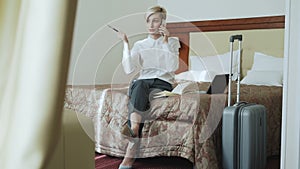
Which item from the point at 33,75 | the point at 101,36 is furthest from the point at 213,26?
the point at 33,75

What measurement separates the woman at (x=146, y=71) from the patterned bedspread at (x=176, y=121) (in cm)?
9

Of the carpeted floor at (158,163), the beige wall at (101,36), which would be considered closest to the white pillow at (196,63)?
the beige wall at (101,36)

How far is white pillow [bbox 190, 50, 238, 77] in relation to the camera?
4.82 meters

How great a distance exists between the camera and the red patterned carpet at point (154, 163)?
10.6 feet

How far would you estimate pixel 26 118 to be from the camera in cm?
27

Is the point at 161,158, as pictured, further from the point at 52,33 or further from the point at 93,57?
the point at 52,33

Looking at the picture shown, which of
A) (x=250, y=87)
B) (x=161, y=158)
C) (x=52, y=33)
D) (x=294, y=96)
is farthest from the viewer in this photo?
(x=250, y=87)

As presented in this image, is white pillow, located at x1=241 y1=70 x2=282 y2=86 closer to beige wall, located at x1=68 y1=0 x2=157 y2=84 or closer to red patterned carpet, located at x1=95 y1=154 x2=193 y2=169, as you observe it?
beige wall, located at x1=68 y1=0 x2=157 y2=84

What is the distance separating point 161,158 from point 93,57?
148cm

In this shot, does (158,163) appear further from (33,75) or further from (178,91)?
(33,75)

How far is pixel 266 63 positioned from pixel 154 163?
2.07 meters

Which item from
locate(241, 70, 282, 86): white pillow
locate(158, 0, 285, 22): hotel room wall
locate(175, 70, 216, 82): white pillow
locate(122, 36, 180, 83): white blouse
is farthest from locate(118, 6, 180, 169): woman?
locate(158, 0, 285, 22): hotel room wall

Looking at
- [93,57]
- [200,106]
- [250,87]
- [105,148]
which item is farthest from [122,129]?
[250,87]

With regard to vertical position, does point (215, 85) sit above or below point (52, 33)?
above
